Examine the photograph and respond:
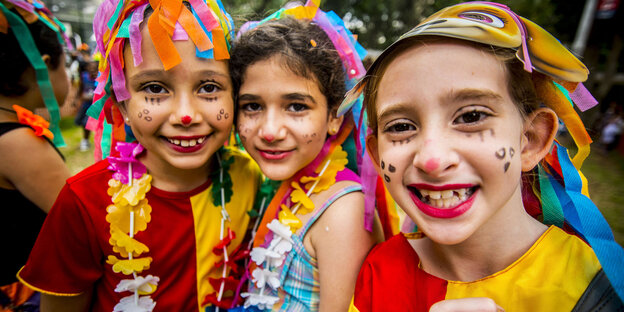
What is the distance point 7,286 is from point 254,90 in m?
1.65

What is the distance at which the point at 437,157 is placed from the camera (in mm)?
997

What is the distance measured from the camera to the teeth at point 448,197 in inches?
40.9

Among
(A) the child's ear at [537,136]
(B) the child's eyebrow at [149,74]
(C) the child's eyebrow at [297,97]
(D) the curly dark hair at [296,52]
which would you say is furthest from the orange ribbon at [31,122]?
(A) the child's ear at [537,136]

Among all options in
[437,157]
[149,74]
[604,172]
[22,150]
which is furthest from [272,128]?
[604,172]

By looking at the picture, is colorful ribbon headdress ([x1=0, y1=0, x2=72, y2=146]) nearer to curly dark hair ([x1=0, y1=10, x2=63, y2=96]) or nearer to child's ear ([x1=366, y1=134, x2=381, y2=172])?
curly dark hair ([x1=0, y1=10, x2=63, y2=96])

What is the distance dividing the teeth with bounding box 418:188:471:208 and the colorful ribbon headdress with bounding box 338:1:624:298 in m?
0.38

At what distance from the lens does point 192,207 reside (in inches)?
67.9

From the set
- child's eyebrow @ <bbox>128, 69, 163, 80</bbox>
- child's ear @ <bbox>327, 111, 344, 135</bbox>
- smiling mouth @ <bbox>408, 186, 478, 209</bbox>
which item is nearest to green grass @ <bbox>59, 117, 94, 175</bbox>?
child's eyebrow @ <bbox>128, 69, 163, 80</bbox>

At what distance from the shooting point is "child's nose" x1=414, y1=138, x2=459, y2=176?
3.26ft

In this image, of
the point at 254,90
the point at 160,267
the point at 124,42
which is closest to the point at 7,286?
Answer: the point at 160,267

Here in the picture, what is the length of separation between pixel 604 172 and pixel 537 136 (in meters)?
9.44

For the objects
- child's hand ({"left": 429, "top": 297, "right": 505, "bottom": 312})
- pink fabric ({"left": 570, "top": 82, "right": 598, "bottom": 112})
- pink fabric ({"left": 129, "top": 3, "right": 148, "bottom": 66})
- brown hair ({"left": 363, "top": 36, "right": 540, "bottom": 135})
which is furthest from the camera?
pink fabric ({"left": 129, "top": 3, "right": 148, "bottom": 66})

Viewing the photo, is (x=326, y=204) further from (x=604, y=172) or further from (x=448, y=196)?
(x=604, y=172)

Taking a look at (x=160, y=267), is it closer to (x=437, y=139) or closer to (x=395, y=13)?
(x=437, y=139)
